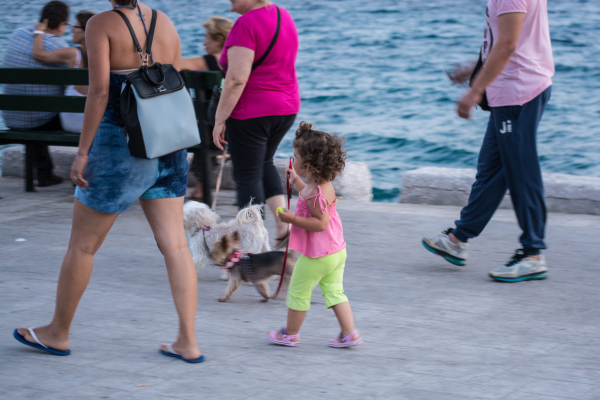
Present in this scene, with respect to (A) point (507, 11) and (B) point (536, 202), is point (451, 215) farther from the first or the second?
(A) point (507, 11)

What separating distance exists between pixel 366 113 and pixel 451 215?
12.5 m

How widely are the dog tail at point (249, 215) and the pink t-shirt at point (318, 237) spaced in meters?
0.74

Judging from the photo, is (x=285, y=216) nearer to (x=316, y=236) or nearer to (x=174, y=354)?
(x=316, y=236)

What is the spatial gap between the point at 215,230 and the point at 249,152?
0.57 m

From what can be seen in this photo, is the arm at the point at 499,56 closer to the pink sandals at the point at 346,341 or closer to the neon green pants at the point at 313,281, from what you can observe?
the neon green pants at the point at 313,281

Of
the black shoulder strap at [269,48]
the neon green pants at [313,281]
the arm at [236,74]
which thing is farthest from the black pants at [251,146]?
the neon green pants at [313,281]

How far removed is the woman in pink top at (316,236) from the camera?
10.7 feet

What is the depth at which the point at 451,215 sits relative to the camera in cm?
630

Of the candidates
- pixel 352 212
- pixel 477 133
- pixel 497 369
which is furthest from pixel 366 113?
pixel 497 369

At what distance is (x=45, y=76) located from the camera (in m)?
6.56

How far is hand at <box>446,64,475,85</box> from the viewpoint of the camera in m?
4.86

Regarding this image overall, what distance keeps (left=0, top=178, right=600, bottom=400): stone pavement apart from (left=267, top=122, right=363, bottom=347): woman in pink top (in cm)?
12

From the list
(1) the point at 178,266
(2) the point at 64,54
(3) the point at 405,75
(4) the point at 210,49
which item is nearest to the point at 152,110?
(1) the point at 178,266

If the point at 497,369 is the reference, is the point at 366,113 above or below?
below
